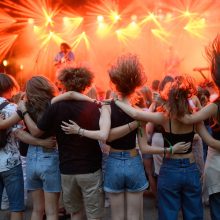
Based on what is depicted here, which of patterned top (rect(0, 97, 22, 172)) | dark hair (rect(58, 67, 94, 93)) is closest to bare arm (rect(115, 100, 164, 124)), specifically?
dark hair (rect(58, 67, 94, 93))

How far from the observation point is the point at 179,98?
2.92 metres

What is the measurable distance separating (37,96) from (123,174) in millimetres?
1130

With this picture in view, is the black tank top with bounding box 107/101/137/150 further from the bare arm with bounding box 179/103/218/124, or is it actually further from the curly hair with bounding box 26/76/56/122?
the curly hair with bounding box 26/76/56/122

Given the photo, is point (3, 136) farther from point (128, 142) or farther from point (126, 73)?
point (126, 73)

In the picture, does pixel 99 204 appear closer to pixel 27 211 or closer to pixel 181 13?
pixel 27 211

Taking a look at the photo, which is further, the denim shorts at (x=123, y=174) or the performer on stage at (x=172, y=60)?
the performer on stage at (x=172, y=60)

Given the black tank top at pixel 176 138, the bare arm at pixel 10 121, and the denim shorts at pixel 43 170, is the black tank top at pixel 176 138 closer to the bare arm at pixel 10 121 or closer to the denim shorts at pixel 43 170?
the denim shorts at pixel 43 170

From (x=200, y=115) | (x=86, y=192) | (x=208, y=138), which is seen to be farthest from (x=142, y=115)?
(x=86, y=192)

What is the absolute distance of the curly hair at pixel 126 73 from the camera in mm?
2988

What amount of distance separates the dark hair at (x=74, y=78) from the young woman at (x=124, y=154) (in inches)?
10.5

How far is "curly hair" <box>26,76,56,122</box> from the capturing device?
338cm

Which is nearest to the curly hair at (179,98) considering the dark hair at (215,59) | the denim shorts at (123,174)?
the dark hair at (215,59)

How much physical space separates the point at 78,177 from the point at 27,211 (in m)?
2.07

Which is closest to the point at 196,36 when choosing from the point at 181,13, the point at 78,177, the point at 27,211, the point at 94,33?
the point at 181,13
